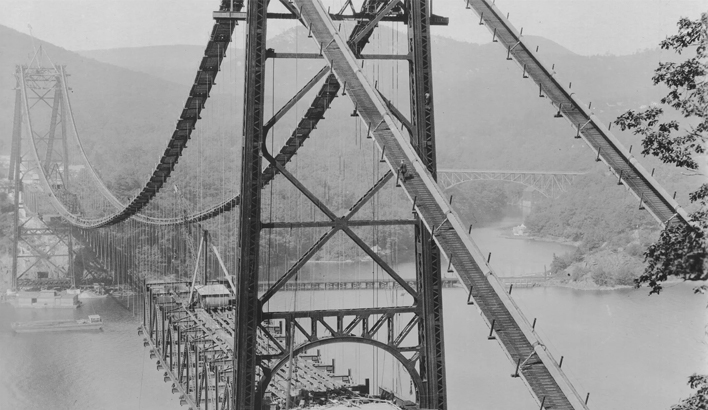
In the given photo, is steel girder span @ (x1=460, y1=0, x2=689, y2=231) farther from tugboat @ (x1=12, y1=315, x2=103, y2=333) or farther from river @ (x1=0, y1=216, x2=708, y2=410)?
tugboat @ (x1=12, y1=315, x2=103, y2=333)

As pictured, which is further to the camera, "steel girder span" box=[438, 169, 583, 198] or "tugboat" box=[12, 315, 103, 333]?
"steel girder span" box=[438, 169, 583, 198]

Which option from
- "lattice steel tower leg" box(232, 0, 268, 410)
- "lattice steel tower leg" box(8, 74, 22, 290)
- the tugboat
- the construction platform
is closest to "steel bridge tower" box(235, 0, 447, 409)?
"lattice steel tower leg" box(232, 0, 268, 410)

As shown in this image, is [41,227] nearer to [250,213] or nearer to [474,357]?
[474,357]

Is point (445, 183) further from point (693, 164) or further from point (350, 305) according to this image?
point (693, 164)

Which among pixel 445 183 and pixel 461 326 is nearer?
pixel 461 326

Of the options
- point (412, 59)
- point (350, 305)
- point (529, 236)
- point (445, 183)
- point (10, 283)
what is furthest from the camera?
point (529, 236)

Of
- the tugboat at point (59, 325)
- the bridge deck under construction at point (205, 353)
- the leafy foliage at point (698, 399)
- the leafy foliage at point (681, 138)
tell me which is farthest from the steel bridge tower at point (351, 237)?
the tugboat at point (59, 325)

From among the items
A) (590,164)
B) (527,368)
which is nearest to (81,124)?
(590,164)
